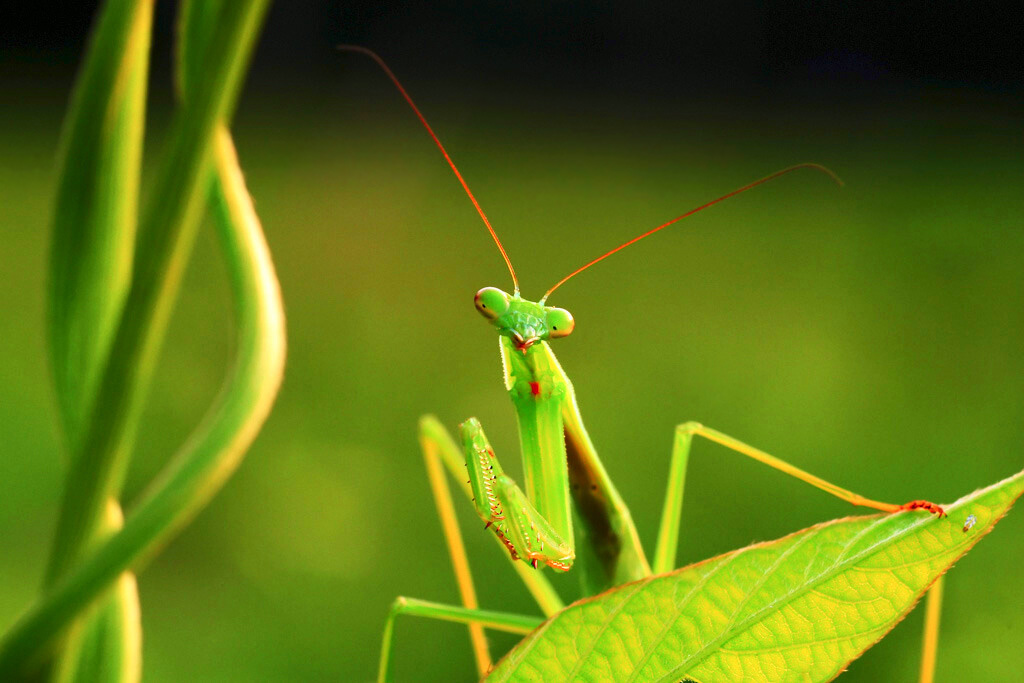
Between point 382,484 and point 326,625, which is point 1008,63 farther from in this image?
point 326,625

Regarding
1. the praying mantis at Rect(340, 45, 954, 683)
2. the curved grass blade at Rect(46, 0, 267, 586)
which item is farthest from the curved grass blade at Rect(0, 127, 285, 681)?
the praying mantis at Rect(340, 45, 954, 683)

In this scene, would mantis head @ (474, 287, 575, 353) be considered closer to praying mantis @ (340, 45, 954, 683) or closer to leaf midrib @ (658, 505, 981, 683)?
praying mantis @ (340, 45, 954, 683)

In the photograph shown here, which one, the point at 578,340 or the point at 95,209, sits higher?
the point at 578,340

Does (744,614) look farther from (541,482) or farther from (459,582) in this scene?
(459,582)

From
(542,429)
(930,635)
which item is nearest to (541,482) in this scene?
(542,429)

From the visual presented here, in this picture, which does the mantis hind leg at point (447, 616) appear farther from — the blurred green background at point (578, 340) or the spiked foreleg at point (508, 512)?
the blurred green background at point (578, 340)

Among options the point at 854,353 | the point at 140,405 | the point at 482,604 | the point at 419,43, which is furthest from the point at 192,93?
the point at 419,43
